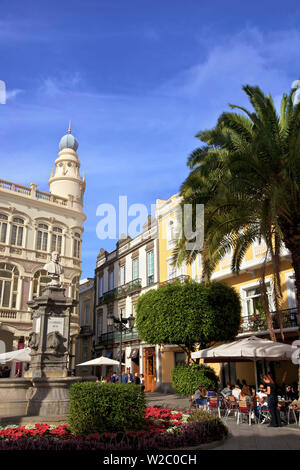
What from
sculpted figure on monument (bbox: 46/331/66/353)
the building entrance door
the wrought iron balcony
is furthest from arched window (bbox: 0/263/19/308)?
sculpted figure on monument (bbox: 46/331/66/353)

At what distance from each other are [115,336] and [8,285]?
10493 millimetres

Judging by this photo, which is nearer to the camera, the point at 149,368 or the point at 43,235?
the point at 149,368

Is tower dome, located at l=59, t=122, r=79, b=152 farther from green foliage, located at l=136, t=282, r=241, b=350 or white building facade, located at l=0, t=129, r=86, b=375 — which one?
green foliage, located at l=136, t=282, r=241, b=350

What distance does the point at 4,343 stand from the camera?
28812mm

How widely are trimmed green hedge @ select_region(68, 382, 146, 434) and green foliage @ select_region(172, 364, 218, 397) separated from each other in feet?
32.3

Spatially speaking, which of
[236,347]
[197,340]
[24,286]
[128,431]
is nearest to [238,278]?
[197,340]

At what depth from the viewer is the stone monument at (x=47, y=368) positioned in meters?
12.0

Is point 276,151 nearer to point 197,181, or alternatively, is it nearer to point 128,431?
point 197,181

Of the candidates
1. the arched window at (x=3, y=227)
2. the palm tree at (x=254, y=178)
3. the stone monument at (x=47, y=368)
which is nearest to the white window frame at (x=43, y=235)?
the arched window at (x=3, y=227)

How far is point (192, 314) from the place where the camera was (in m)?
19.4

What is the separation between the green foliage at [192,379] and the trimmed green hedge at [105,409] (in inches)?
388

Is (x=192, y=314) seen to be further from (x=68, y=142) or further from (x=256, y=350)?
(x=68, y=142)

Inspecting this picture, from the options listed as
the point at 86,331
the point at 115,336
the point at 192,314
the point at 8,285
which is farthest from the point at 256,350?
the point at 86,331
